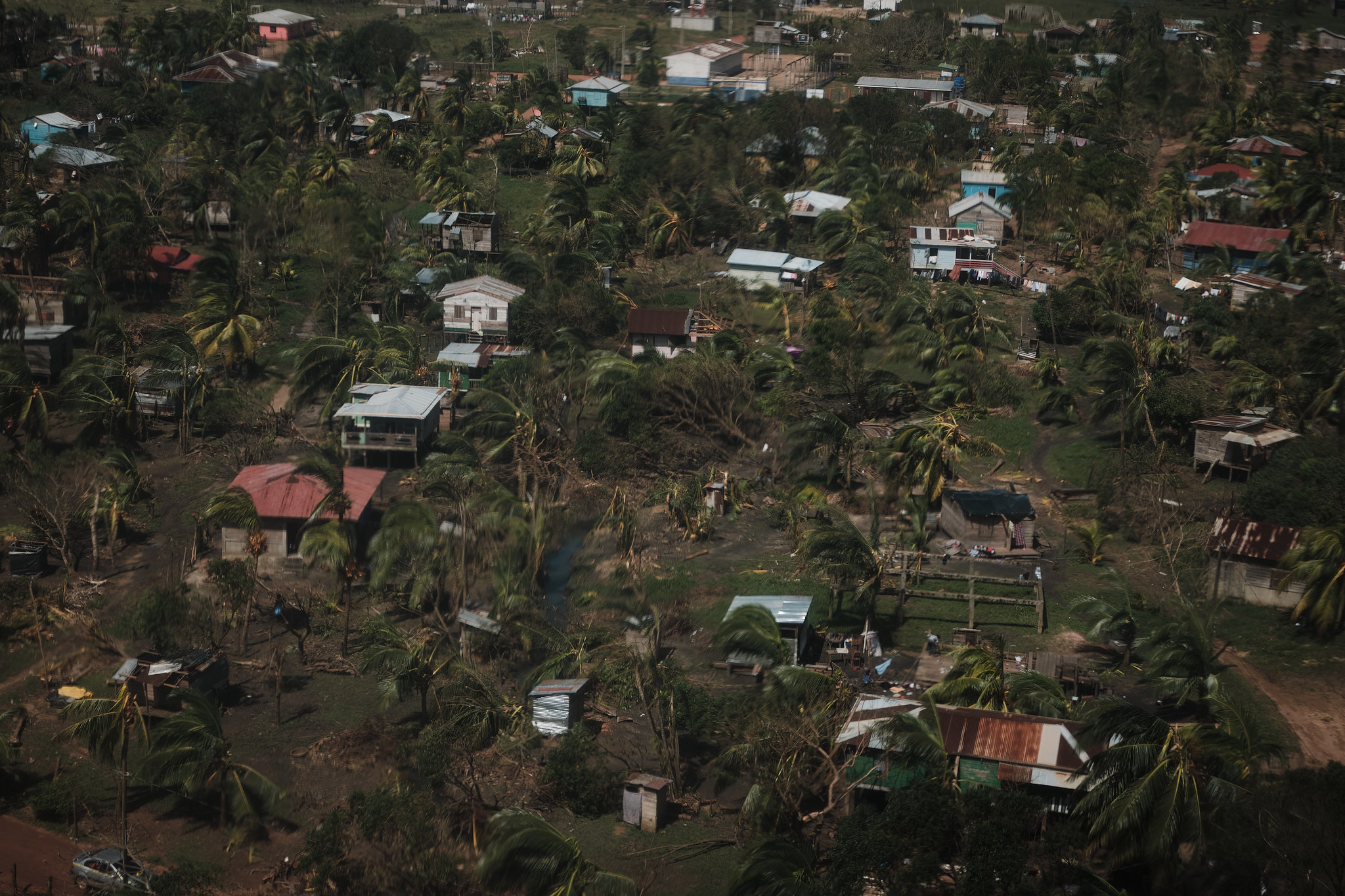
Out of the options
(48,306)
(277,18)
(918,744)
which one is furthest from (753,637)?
(277,18)

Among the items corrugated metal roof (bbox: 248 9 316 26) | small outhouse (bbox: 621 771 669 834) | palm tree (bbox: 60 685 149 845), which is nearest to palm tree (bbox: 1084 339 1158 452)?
small outhouse (bbox: 621 771 669 834)

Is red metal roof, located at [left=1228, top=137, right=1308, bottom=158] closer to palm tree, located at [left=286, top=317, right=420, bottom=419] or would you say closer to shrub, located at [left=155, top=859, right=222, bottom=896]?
palm tree, located at [left=286, top=317, right=420, bottom=419]

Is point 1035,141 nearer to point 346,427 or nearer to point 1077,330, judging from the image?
point 1077,330

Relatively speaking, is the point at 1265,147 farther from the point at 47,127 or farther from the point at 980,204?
the point at 47,127

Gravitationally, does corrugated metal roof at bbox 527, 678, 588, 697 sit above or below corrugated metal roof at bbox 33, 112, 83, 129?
below

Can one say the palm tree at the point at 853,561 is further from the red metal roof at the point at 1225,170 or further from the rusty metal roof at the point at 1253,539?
the red metal roof at the point at 1225,170
